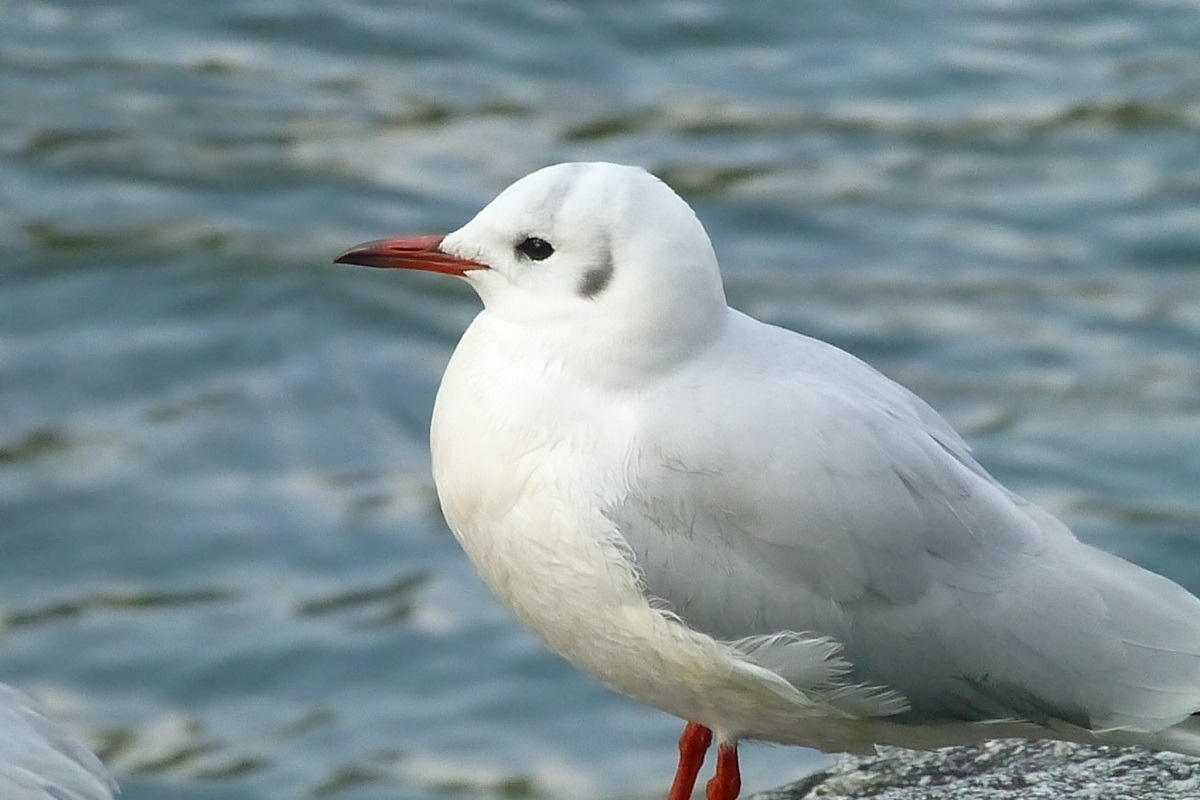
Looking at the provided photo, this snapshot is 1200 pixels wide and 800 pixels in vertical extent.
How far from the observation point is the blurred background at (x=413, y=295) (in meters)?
7.97

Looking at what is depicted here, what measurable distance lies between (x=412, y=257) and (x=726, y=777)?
143 centimetres

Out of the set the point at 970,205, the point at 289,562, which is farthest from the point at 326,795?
the point at 970,205

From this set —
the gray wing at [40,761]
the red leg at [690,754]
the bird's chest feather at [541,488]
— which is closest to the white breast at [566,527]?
the bird's chest feather at [541,488]

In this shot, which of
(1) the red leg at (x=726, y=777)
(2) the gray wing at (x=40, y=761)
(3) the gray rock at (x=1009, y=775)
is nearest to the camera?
(2) the gray wing at (x=40, y=761)

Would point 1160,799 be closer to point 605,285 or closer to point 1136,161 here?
point 605,285

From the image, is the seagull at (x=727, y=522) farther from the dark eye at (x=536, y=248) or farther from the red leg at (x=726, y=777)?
the red leg at (x=726, y=777)

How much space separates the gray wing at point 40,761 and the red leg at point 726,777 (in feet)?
4.68

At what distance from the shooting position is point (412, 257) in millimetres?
4879

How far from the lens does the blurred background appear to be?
7969 mm

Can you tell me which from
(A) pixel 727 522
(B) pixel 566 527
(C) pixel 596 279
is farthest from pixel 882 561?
(C) pixel 596 279

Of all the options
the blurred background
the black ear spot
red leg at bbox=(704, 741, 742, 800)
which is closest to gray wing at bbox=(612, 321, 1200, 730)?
the black ear spot

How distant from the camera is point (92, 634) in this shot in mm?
8344

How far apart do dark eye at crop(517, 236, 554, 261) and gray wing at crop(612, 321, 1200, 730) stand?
16.8 inches

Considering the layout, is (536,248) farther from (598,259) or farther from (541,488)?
(541,488)
